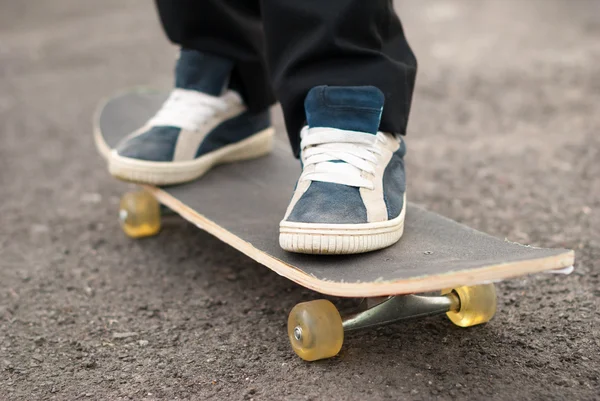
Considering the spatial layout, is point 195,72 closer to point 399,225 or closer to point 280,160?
point 280,160

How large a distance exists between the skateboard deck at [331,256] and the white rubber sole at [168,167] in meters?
0.03

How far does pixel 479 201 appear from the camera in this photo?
244cm

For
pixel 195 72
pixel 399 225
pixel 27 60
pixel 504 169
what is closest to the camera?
pixel 399 225

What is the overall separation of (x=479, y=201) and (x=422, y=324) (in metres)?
0.89

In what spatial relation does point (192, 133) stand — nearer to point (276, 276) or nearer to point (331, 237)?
point (276, 276)

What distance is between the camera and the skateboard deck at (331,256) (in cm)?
131

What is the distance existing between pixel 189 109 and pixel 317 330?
37.6 inches

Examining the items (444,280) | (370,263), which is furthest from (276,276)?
(444,280)

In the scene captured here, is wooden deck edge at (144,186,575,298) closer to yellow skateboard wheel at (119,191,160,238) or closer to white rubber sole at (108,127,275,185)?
white rubber sole at (108,127,275,185)

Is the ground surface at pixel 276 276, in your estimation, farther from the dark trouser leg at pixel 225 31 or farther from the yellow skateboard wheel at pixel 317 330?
the dark trouser leg at pixel 225 31

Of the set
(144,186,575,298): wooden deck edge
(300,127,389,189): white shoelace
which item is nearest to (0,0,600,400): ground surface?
(144,186,575,298): wooden deck edge

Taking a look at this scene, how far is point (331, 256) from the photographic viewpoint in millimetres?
1529

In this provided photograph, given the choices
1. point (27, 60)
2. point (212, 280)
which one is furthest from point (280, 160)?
point (27, 60)

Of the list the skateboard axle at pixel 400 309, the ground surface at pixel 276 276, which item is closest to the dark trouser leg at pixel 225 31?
the ground surface at pixel 276 276
